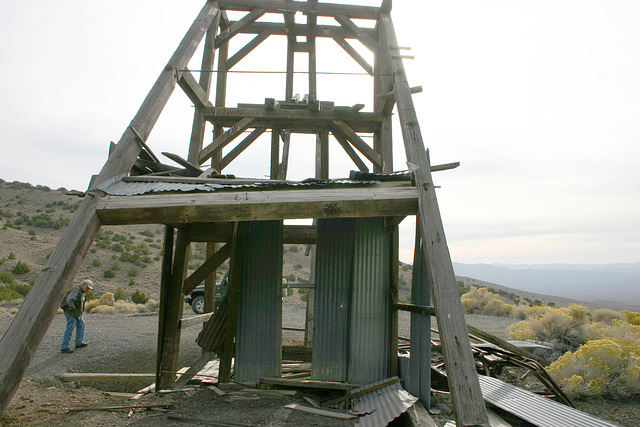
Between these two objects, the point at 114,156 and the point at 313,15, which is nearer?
the point at 114,156

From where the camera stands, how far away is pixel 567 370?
6.92 m

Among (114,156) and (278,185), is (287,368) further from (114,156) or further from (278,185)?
(114,156)

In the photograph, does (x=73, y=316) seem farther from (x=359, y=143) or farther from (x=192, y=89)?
(x=359, y=143)

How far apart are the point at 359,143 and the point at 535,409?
4781 mm

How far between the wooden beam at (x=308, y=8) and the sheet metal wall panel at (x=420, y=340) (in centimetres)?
433

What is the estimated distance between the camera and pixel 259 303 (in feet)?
20.0

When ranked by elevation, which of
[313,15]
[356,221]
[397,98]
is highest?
[313,15]

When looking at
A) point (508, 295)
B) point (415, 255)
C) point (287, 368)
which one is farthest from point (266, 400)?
point (508, 295)

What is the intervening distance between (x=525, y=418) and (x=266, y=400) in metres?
3.27

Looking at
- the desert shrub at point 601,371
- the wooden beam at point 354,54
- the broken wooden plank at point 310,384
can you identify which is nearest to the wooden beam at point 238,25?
the wooden beam at point 354,54

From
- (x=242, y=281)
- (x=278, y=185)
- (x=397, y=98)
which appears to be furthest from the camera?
(x=242, y=281)

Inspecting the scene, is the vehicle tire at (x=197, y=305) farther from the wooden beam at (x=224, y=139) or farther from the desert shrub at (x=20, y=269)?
the desert shrub at (x=20, y=269)

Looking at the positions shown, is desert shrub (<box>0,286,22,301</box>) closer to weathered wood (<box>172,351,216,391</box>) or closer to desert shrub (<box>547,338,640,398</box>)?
weathered wood (<box>172,351,216,391</box>)

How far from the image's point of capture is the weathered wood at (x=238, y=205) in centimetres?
394
